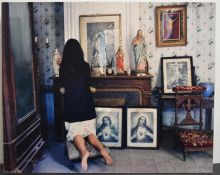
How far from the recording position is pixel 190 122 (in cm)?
270

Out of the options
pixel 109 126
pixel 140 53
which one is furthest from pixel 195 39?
pixel 109 126

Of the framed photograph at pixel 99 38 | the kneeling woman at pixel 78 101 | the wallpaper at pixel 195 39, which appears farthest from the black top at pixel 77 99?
the wallpaper at pixel 195 39

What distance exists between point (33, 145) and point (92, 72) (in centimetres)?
81

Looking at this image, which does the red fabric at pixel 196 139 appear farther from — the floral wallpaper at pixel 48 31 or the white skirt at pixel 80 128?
the floral wallpaper at pixel 48 31

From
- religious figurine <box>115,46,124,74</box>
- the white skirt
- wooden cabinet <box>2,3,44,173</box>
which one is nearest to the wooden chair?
religious figurine <box>115,46,124,74</box>

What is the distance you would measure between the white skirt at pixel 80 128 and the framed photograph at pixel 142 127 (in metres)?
0.32

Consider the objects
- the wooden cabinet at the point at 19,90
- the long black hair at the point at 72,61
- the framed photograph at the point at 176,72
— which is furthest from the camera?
the framed photograph at the point at 176,72

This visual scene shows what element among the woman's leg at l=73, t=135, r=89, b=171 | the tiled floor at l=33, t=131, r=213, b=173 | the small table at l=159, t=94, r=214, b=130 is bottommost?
the tiled floor at l=33, t=131, r=213, b=173

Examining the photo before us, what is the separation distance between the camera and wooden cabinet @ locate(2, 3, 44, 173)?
2.42 m

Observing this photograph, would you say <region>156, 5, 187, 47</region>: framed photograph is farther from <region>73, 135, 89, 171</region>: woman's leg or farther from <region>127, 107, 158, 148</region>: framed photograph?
<region>73, 135, 89, 171</region>: woman's leg

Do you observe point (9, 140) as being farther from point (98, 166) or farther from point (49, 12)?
point (49, 12)

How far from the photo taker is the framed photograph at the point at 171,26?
2602mm

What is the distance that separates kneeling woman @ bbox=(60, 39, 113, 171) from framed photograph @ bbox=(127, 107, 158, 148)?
28cm

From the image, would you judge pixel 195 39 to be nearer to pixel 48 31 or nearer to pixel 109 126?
pixel 109 126
